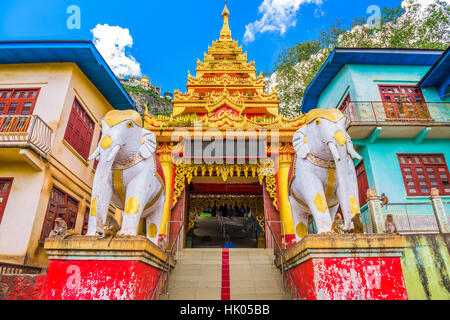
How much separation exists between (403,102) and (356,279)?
10.1 m

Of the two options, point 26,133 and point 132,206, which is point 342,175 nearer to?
point 132,206

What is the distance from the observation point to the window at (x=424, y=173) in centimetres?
1053

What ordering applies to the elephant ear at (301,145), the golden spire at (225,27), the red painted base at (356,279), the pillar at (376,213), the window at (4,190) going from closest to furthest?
1. the red painted base at (356,279)
2. the elephant ear at (301,145)
3. the pillar at (376,213)
4. the window at (4,190)
5. the golden spire at (225,27)

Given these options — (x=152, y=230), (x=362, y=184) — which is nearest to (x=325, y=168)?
(x=152, y=230)

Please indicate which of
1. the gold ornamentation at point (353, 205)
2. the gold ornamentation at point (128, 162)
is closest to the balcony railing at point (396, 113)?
the gold ornamentation at point (353, 205)

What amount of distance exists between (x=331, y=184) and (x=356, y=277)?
165 cm

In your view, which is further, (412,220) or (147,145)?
(412,220)

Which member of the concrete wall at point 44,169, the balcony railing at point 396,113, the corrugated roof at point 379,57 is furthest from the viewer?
the corrugated roof at point 379,57

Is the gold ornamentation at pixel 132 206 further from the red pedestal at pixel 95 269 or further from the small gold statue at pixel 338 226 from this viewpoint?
the small gold statue at pixel 338 226

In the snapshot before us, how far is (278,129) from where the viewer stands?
390 inches

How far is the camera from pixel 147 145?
5.33 meters

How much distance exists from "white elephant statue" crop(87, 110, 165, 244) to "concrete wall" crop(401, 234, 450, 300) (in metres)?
6.30

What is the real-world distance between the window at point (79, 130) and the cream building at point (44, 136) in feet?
0.12
